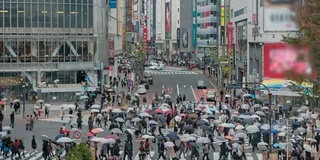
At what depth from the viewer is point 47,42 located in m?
68.2

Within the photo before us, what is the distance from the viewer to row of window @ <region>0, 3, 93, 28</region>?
67188 mm

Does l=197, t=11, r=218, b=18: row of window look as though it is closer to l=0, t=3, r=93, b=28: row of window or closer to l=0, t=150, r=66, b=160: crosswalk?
l=0, t=3, r=93, b=28: row of window

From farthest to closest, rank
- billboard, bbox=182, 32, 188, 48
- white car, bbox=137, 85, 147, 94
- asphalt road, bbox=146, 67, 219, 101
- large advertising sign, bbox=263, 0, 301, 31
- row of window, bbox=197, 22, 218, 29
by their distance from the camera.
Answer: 1. billboard, bbox=182, 32, 188, 48
2. row of window, bbox=197, 22, 218, 29
3. white car, bbox=137, 85, 147, 94
4. asphalt road, bbox=146, 67, 219, 101
5. large advertising sign, bbox=263, 0, 301, 31

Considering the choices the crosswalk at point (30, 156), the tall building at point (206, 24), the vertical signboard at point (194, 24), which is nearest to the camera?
the crosswalk at point (30, 156)

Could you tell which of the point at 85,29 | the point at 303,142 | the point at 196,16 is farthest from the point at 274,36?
the point at 196,16

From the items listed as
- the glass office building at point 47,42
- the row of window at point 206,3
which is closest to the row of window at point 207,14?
the row of window at point 206,3

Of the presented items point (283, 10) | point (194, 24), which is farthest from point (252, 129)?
point (194, 24)

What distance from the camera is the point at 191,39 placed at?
6176 inches

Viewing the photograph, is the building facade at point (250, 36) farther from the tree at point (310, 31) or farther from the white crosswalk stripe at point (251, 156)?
the tree at point (310, 31)

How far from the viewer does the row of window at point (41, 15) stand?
67.2 meters

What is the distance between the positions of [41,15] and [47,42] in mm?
2531

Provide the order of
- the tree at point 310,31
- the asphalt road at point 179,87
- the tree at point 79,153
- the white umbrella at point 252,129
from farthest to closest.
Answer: the asphalt road at point 179,87, the white umbrella at point 252,129, the tree at point 79,153, the tree at point 310,31

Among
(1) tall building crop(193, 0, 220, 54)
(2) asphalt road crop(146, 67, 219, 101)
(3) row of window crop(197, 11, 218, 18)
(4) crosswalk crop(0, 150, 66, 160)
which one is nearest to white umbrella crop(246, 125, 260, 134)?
(4) crosswalk crop(0, 150, 66, 160)

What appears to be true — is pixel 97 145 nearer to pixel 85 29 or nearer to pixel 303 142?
pixel 303 142
